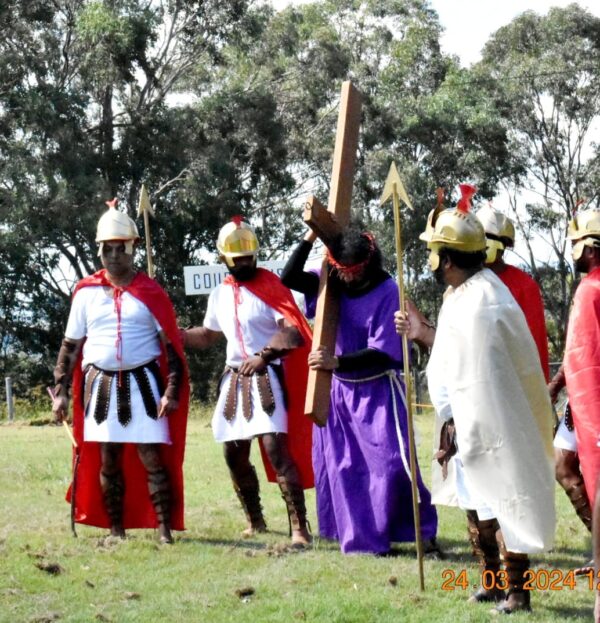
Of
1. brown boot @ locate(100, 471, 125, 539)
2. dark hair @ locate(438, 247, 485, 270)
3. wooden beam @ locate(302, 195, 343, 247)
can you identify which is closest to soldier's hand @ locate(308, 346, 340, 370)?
wooden beam @ locate(302, 195, 343, 247)

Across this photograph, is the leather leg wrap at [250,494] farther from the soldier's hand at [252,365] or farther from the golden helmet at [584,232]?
the golden helmet at [584,232]

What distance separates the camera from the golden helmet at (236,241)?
8.63 meters

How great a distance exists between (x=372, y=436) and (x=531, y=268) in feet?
102

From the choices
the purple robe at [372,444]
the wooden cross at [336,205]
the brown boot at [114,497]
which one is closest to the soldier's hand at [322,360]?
the wooden cross at [336,205]

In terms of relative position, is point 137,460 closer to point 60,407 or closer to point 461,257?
point 60,407

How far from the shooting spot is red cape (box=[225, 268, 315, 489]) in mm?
8648

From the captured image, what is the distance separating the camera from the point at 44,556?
26.0 feet

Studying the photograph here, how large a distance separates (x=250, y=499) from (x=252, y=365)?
3.55 ft

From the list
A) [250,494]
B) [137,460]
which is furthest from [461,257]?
[137,460]

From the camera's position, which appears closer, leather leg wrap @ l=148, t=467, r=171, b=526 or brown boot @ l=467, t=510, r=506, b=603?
brown boot @ l=467, t=510, r=506, b=603

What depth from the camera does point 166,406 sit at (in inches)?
332

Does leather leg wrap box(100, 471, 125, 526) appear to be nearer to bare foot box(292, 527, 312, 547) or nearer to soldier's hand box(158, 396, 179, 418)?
soldier's hand box(158, 396, 179, 418)

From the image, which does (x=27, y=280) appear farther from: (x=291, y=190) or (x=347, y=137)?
(x=347, y=137)

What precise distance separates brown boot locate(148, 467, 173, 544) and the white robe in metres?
3.21
